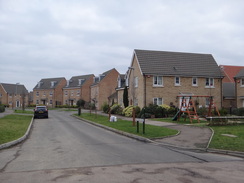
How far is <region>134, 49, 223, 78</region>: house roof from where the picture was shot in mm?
34062

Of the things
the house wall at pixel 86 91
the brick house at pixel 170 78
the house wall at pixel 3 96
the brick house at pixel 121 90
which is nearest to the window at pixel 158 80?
the brick house at pixel 170 78

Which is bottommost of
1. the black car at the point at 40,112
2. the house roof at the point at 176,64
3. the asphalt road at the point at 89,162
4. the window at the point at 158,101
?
the asphalt road at the point at 89,162

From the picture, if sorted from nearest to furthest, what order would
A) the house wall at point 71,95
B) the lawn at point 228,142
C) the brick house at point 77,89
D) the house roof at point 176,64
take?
1. the lawn at point 228,142
2. the house roof at point 176,64
3. the brick house at point 77,89
4. the house wall at point 71,95

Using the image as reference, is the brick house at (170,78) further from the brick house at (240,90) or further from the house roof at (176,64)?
the brick house at (240,90)

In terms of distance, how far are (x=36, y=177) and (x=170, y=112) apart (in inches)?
990

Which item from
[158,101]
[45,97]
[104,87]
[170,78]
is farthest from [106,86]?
[45,97]

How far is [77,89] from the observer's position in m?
72.6

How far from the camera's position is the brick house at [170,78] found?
3330 cm

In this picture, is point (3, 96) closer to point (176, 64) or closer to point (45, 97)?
point (45, 97)

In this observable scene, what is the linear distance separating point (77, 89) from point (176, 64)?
4143 centimetres

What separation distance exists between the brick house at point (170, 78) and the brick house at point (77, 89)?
3550 centimetres

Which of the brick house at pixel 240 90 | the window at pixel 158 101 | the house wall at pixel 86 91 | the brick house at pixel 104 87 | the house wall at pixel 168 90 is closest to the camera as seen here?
the house wall at pixel 168 90

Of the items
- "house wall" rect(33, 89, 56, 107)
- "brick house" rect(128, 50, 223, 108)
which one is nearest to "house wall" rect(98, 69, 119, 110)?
"brick house" rect(128, 50, 223, 108)

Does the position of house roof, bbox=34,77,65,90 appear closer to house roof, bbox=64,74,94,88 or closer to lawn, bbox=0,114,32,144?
house roof, bbox=64,74,94,88
